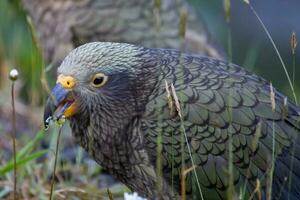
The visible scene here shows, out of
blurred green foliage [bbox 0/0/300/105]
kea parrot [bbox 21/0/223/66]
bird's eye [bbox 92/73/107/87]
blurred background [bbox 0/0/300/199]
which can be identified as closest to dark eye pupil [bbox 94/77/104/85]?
bird's eye [bbox 92/73/107/87]

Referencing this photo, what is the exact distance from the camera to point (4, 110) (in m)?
7.12

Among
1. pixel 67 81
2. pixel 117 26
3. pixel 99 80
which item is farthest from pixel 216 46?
pixel 67 81

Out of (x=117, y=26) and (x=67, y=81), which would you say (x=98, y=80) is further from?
(x=117, y=26)

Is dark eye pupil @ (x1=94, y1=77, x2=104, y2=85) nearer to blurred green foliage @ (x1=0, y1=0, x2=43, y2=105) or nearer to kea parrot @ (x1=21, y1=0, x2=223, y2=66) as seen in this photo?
kea parrot @ (x1=21, y1=0, x2=223, y2=66)

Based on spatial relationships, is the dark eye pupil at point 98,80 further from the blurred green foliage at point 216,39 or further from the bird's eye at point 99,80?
the blurred green foliage at point 216,39

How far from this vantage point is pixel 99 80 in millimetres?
4391

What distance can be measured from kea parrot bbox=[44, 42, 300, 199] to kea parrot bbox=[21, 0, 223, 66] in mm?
2084

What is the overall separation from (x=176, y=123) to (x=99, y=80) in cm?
40

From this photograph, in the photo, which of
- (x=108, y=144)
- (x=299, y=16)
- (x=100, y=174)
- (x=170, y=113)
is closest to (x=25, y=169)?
(x=100, y=174)

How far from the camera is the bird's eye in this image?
14.3ft

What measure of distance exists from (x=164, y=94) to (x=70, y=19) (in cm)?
268

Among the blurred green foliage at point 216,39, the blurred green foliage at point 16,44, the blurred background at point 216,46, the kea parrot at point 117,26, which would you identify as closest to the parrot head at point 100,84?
the blurred background at point 216,46

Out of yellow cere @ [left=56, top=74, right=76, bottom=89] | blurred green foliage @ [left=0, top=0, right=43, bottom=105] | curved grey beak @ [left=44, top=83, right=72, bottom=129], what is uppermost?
yellow cere @ [left=56, top=74, right=76, bottom=89]

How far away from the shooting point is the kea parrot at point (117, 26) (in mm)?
6625
